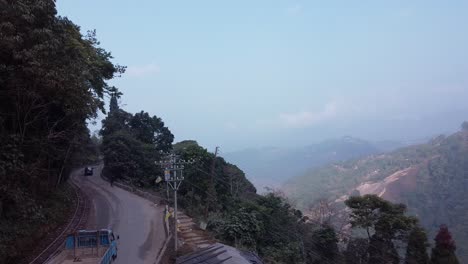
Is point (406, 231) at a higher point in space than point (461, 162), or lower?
lower

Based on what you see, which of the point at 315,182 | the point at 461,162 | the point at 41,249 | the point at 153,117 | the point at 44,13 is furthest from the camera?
the point at 315,182

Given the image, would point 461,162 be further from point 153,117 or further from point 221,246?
point 221,246

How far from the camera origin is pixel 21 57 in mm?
15461

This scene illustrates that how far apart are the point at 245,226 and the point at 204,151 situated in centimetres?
1552

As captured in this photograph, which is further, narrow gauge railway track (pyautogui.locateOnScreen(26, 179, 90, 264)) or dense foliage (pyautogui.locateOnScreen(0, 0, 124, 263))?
narrow gauge railway track (pyautogui.locateOnScreen(26, 179, 90, 264))

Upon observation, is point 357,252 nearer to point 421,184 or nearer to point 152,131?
point 152,131

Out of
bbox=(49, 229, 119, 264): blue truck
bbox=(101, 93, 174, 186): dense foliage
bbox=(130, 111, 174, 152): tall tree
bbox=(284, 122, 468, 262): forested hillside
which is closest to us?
bbox=(49, 229, 119, 264): blue truck

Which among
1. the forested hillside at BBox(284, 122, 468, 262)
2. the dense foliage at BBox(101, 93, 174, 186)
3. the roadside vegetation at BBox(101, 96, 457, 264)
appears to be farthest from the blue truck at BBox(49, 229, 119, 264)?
the forested hillside at BBox(284, 122, 468, 262)

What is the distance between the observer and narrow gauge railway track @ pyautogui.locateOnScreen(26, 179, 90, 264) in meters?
19.2

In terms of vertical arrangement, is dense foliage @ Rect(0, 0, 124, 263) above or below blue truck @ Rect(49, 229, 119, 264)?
above

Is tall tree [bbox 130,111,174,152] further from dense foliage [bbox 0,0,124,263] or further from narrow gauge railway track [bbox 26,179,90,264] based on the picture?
dense foliage [bbox 0,0,124,263]

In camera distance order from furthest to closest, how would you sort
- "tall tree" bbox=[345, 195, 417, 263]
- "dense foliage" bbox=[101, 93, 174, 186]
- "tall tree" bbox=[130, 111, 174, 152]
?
"tall tree" bbox=[130, 111, 174, 152], "dense foliage" bbox=[101, 93, 174, 186], "tall tree" bbox=[345, 195, 417, 263]

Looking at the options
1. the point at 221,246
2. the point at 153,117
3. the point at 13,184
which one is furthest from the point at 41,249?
the point at 153,117

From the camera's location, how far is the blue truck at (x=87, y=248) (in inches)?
674
